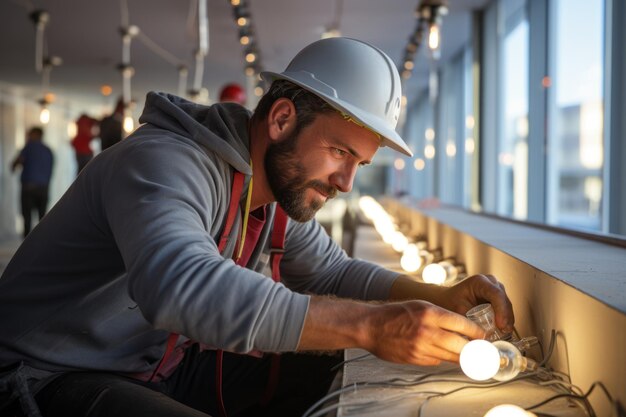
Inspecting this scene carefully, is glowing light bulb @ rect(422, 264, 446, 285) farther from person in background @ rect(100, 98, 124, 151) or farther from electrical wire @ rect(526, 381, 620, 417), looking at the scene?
person in background @ rect(100, 98, 124, 151)

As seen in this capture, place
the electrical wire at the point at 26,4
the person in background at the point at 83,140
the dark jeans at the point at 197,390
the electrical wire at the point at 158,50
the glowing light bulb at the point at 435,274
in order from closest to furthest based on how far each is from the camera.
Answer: the dark jeans at the point at 197,390, the glowing light bulb at the point at 435,274, the electrical wire at the point at 26,4, the person in background at the point at 83,140, the electrical wire at the point at 158,50

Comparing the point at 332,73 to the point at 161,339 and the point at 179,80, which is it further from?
the point at 179,80

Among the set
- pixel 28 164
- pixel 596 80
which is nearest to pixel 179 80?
pixel 28 164

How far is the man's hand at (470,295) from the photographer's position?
4.97ft

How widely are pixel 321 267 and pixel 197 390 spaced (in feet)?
1.70

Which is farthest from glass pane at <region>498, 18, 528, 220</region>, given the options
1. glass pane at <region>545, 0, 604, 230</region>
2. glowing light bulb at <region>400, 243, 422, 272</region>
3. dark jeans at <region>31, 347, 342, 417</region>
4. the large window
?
dark jeans at <region>31, 347, 342, 417</region>

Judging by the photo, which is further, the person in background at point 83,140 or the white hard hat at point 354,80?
the person in background at point 83,140

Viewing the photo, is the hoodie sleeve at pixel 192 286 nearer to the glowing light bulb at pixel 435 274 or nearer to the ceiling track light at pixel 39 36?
the glowing light bulb at pixel 435 274

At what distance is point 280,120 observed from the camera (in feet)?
5.40

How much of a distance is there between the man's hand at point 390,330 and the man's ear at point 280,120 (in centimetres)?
57

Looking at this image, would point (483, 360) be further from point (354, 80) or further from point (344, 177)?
point (354, 80)

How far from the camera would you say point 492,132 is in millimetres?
8445

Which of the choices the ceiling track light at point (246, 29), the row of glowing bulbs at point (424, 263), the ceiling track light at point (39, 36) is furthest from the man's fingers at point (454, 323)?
the ceiling track light at point (39, 36)

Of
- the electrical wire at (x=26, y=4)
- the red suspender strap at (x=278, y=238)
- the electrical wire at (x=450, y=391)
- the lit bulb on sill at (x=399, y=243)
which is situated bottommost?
the electrical wire at (x=450, y=391)
